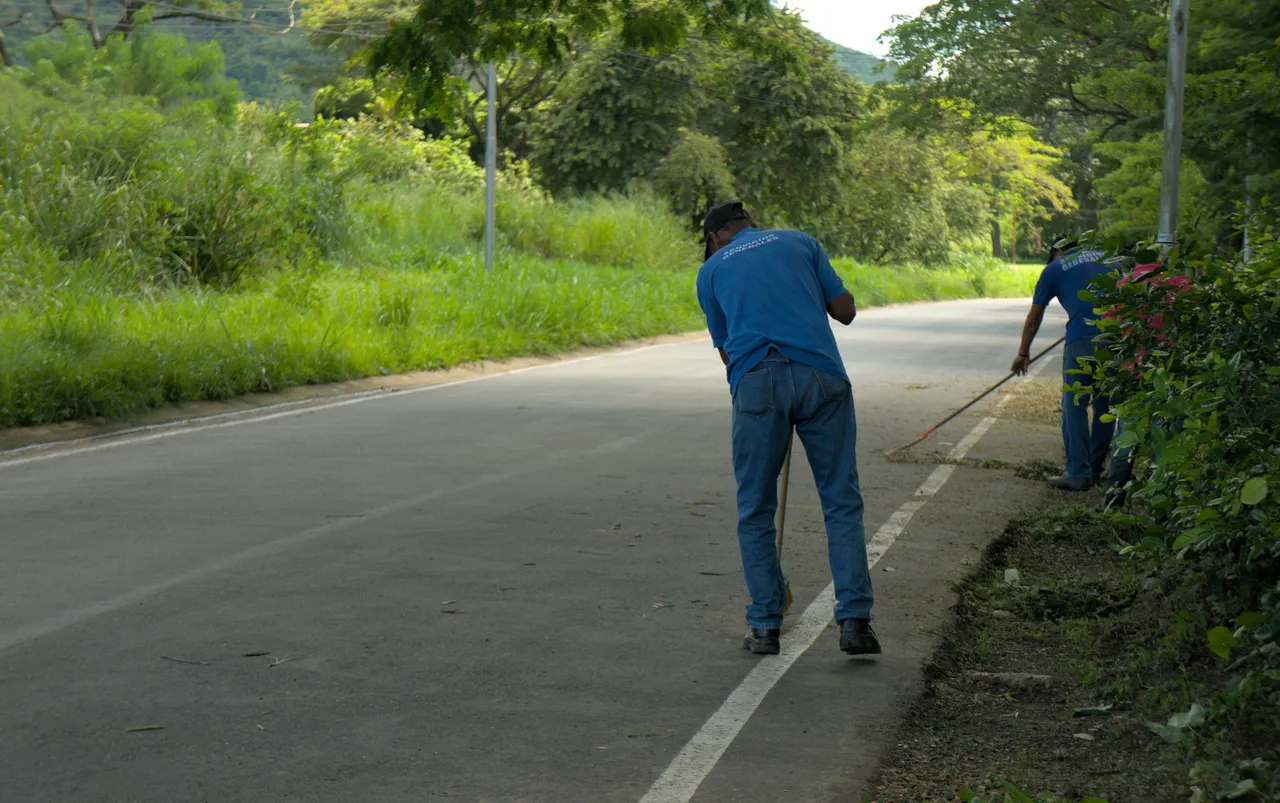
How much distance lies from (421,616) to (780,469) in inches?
67.4

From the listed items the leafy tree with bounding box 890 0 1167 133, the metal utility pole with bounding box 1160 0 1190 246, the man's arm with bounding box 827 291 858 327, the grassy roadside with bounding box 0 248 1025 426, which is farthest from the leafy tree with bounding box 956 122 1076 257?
the man's arm with bounding box 827 291 858 327

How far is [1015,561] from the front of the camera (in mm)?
8312

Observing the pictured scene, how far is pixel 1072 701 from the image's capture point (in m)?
5.56

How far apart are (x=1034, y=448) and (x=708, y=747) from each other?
28.2 ft

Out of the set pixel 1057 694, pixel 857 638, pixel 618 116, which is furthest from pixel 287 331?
pixel 618 116

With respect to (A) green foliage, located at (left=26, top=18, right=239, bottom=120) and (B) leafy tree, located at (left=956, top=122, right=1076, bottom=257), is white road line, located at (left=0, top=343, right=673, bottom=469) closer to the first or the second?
(A) green foliage, located at (left=26, top=18, right=239, bottom=120)

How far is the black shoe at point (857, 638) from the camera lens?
19.8 feet


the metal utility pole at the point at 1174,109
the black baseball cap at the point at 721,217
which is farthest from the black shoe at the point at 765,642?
the metal utility pole at the point at 1174,109

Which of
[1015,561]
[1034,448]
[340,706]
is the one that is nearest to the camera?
[340,706]

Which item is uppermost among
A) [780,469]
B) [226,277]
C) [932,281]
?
[780,469]

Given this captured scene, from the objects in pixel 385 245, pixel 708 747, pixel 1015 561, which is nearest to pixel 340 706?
pixel 708 747

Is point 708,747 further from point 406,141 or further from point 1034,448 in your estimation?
point 406,141

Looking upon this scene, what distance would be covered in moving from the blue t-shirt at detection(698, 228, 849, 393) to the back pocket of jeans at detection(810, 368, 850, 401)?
3 cm

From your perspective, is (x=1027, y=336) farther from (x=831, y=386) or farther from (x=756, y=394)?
(x=756, y=394)
